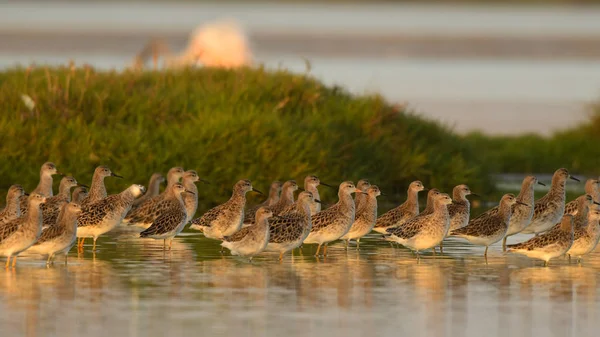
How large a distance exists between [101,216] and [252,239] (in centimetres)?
261

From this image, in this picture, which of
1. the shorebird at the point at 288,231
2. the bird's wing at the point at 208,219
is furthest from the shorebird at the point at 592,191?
the bird's wing at the point at 208,219

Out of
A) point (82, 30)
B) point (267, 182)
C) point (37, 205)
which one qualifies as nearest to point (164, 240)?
point (37, 205)

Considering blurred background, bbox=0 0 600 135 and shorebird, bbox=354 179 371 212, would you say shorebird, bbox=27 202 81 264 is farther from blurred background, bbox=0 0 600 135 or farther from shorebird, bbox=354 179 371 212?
blurred background, bbox=0 0 600 135

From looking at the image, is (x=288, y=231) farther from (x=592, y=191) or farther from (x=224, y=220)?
(x=592, y=191)

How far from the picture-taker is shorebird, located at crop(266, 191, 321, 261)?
1919cm

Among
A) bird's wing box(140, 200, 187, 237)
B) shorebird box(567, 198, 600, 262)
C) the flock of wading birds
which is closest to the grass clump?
the flock of wading birds

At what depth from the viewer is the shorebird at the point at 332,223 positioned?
65.8 feet

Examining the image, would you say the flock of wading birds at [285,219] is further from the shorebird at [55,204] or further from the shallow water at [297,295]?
the shallow water at [297,295]

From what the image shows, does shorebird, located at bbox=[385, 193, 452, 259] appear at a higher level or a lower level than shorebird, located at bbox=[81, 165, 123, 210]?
lower

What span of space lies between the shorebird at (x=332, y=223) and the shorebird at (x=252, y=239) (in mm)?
1248

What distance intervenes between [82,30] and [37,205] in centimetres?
9445

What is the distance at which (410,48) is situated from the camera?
304 feet

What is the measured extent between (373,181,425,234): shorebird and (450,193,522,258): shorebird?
1436 mm

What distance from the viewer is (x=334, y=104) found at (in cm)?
2833
